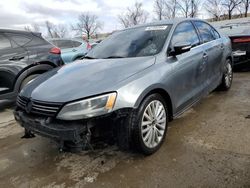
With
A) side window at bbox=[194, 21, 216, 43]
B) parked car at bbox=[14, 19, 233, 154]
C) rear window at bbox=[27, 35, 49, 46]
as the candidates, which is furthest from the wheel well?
rear window at bbox=[27, 35, 49, 46]

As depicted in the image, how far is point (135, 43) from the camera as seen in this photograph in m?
3.82

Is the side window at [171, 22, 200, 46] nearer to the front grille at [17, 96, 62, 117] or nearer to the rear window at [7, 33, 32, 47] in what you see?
the front grille at [17, 96, 62, 117]

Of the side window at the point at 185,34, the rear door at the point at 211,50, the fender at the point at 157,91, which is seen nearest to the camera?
the fender at the point at 157,91

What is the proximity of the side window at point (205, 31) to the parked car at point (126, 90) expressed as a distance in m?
0.24

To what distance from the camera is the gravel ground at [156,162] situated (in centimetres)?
274

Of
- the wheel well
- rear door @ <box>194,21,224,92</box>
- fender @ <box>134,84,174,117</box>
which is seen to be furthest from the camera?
rear door @ <box>194,21,224,92</box>

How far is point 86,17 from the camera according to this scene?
196ft

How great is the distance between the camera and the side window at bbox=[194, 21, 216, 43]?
15.1 feet

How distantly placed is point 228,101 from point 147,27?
206 centimetres

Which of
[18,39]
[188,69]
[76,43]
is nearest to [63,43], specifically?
[76,43]

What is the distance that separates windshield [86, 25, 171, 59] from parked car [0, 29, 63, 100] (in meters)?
1.62

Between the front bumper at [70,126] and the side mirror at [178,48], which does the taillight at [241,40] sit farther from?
the front bumper at [70,126]

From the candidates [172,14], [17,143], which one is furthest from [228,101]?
[172,14]

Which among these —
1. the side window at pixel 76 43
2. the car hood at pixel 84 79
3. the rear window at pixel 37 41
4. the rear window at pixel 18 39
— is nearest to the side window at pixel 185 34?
the car hood at pixel 84 79
